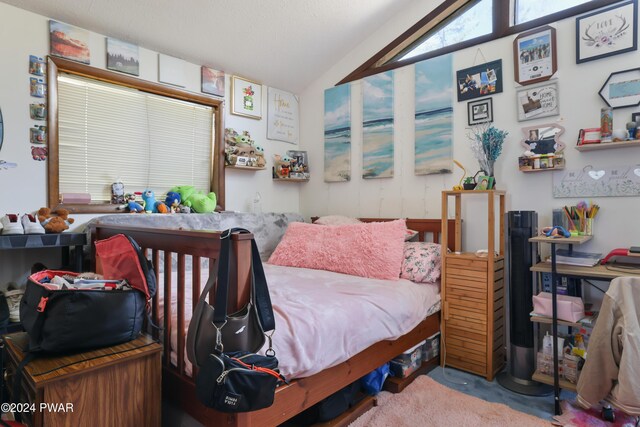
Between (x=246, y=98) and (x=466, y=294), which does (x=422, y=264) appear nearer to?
(x=466, y=294)

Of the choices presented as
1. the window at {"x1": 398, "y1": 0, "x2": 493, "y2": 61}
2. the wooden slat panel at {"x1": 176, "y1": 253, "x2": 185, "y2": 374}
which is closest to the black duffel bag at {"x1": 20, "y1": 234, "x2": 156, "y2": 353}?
the wooden slat panel at {"x1": 176, "y1": 253, "x2": 185, "y2": 374}

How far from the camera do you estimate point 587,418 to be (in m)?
1.69

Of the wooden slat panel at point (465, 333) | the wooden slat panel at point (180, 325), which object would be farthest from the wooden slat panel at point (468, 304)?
the wooden slat panel at point (180, 325)

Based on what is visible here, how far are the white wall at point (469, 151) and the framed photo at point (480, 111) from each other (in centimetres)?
4

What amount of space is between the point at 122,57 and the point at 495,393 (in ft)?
10.3

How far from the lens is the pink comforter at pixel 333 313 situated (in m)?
1.38

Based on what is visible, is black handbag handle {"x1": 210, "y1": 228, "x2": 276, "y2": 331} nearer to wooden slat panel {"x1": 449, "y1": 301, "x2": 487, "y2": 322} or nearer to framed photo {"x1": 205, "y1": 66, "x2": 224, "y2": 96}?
wooden slat panel {"x1": 449, "y1": 301, "x2": 487, "y2": 322}

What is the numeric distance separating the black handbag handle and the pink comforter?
0.59 feet

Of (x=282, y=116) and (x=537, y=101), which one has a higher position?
(x=282, y=116)

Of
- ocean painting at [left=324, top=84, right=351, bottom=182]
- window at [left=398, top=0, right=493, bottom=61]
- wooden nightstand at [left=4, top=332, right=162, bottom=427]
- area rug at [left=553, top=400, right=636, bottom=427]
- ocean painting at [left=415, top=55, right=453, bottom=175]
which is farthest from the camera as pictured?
ocean painting at [left=324, top=84, right=351, bottom=182]

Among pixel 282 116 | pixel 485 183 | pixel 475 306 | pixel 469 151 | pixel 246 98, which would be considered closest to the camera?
pixel 475 306

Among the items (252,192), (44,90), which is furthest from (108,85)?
(252,192)

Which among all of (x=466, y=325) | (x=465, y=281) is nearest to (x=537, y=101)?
(x=465, y=281)

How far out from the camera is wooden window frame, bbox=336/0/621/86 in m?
2.24
